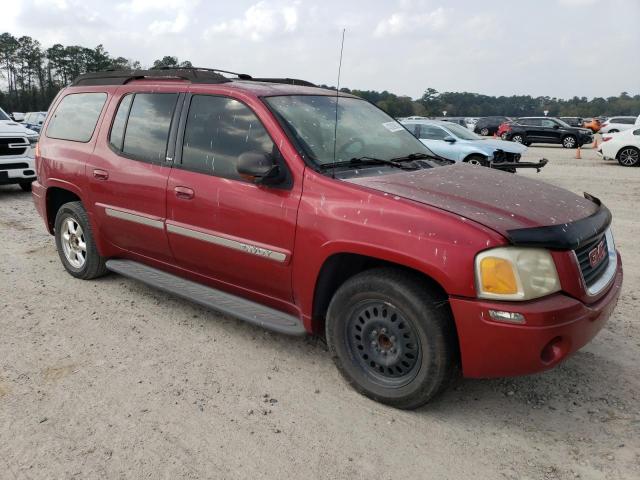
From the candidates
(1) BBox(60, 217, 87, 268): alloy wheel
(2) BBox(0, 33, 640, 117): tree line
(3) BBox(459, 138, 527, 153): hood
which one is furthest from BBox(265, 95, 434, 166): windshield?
(2) BBox(0, 33, 640, 117): tree line

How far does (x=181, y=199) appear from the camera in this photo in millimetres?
3867

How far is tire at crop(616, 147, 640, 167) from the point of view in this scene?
16719mm

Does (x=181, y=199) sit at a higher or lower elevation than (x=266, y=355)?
higher

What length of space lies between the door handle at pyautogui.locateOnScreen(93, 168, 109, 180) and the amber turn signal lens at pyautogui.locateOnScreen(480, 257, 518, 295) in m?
3.22

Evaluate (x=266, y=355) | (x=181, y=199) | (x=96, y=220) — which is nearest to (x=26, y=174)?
(x=96, y=220)

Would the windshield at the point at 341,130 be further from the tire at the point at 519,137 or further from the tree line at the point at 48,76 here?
the tree line at the point at 48,76

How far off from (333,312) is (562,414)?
141cm

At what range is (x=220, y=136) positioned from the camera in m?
3.76

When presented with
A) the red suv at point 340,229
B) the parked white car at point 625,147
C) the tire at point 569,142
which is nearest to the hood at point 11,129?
the red suv at point 340,229

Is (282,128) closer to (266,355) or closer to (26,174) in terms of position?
(266,355)

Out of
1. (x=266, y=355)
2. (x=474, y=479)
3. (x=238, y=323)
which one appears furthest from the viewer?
(x=238, y=323)

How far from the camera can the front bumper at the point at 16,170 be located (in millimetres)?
A: 9719

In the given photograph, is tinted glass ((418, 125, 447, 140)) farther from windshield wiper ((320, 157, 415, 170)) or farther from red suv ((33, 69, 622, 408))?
windshield wiper ((320, 157, 415, 170))

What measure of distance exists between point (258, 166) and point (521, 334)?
174 centimetres
